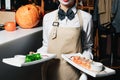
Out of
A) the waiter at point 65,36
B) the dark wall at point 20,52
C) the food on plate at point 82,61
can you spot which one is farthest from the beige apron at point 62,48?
the dark wall at point 20,52

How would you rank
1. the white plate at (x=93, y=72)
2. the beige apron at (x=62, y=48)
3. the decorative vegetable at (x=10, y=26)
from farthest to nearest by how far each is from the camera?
the decorative vegetable at (x=10, y=26)
the beige apron at (x=62, y=48)
the white plate at (x=93, y=72)

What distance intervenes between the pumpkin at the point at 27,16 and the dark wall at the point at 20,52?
10 cm

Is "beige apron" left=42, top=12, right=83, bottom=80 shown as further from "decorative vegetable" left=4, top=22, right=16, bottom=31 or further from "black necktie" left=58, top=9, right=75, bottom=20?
"decorative vegetable" left=4, top=22, right=16, bottom=31

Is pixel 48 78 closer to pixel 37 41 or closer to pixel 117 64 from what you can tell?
pixel 37 41

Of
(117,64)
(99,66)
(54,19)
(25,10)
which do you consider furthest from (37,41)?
(117,64)

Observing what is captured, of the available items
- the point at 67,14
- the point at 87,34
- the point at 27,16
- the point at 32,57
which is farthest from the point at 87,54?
the point at 27,16

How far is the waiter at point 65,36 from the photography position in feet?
5.03

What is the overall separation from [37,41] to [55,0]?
0.80m

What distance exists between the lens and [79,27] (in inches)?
60.6

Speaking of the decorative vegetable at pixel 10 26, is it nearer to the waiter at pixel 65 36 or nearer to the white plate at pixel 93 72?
the waiter at pixel 65 36

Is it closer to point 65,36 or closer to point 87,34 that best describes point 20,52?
point 65,36

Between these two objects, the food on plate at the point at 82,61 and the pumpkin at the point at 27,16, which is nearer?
the food on plate at the point at 82,61

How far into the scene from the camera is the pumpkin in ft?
6.03

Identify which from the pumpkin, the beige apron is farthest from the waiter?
the pumpkin
